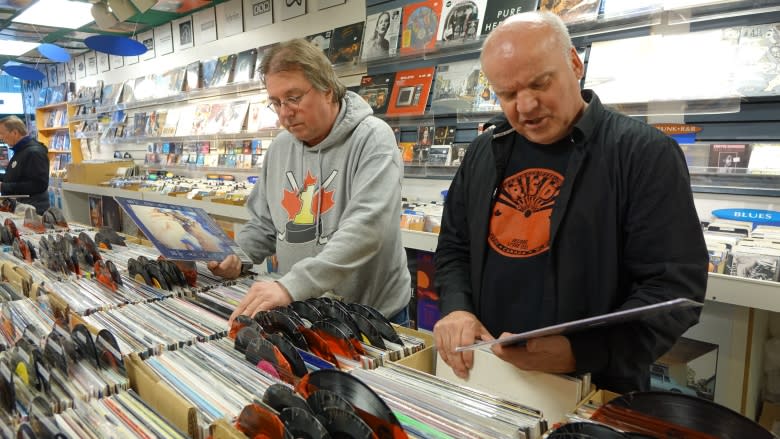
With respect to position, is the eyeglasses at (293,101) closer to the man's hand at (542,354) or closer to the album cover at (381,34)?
the man's hand at (542,354)

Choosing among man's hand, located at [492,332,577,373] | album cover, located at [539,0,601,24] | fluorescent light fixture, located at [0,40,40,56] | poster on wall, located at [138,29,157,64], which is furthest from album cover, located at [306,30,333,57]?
fluorescent light fixture, located at [0,40,40,56]

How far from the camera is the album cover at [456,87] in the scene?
344cm

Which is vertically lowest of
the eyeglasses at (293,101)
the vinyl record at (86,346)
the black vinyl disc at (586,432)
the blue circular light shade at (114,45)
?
the vinyl record at (86,346)

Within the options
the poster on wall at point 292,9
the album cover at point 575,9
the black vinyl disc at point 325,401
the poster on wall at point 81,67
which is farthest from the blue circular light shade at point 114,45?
the poster on wall at point 81,67

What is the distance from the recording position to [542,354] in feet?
3.40

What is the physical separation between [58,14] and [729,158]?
291 inches

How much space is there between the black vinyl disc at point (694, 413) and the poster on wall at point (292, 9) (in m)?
4.92

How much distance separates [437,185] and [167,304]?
8.61ft

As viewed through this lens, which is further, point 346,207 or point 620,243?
point 346,207

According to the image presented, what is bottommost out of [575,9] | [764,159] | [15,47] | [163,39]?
[764,159]

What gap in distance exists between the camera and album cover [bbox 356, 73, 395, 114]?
3.97 m

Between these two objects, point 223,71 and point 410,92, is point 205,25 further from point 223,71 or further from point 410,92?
point 410,92

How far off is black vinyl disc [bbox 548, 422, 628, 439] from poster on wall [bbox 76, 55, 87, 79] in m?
11.1

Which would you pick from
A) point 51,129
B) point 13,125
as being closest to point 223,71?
point 13,125
